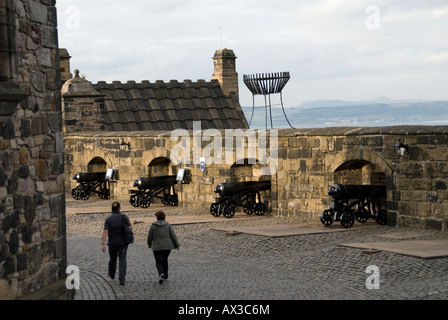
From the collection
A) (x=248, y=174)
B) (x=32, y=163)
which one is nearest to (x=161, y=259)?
(x=32, y=163)

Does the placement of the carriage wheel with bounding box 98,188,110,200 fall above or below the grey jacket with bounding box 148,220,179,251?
below

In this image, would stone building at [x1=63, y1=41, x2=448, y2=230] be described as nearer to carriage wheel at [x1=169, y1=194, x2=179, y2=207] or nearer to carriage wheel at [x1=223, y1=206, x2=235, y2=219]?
carriage wheel at [x1=169, y1=194, x2=179, y2=207]

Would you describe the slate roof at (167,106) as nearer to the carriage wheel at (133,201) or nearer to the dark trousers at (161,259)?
the carriage wheel at (133,201)

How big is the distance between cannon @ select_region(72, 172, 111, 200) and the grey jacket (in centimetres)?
1380

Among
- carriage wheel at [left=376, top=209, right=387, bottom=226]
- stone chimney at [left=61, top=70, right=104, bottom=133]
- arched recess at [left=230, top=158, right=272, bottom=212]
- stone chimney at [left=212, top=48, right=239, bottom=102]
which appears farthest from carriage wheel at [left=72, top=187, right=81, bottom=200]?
carriage wheel at [left=376, top=209, right=387, bottom=226]

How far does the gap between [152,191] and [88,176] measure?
351 centimetres

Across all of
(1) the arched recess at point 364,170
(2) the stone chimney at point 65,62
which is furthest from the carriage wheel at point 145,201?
(2) the stone chimney at point 65,62

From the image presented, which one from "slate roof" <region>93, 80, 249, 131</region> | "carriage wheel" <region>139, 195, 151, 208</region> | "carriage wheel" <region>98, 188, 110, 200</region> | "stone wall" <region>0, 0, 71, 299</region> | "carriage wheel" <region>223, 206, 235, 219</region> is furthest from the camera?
"slate roof" <region>93, 80, 249, 131</region>

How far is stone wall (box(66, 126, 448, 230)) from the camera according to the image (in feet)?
57.6

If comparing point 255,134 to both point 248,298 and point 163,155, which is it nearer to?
point 163,155

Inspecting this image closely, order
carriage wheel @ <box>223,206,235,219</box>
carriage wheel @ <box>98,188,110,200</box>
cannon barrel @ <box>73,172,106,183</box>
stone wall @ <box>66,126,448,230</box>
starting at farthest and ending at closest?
carriage wheel @ <box>98,188,110,200</box> → cannon barrel @ <box>73,172,106,183</box> → carriage wheel @ <box>223,206,235,219</box> → stone wall @ <box>66,126,448,230</box>

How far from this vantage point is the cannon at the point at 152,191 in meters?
23.4

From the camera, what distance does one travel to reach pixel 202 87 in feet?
113

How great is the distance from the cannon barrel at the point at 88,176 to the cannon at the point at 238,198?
643cm
